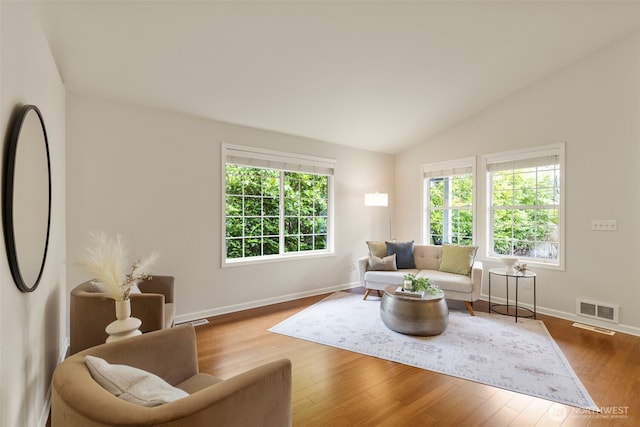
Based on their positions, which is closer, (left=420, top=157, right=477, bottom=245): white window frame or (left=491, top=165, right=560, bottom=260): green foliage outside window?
(left=491, top=165, right=560, bottom=260): green foliage outside window

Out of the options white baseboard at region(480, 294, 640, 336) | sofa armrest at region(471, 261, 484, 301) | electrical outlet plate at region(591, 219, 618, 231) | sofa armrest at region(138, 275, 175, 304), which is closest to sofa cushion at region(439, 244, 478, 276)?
sofa armrest at region(471, 261, 484, 301)

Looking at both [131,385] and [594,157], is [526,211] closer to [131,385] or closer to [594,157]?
[594,157]

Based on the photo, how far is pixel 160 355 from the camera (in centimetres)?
157

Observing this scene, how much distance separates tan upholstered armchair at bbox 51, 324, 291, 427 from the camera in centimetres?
96

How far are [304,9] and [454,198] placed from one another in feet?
12.5

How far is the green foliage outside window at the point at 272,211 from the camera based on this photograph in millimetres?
4184

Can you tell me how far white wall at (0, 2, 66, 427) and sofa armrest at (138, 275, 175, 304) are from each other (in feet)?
2.09

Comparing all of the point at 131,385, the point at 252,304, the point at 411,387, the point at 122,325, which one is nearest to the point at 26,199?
the point at 122,325

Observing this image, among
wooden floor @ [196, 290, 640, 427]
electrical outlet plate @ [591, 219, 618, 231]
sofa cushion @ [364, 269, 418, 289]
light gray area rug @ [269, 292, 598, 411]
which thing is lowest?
wooden floor @ [196, 290, 640, 427]

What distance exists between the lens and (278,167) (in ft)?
14.7

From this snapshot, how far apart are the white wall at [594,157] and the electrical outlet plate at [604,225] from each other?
0.04 meters

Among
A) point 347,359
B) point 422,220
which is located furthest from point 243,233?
point 422,220

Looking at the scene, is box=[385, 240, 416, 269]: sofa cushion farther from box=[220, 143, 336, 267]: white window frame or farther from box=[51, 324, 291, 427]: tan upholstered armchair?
box=[51, 324, 291, 427]: tan upholstered armchair

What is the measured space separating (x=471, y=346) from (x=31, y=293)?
11.0ft
